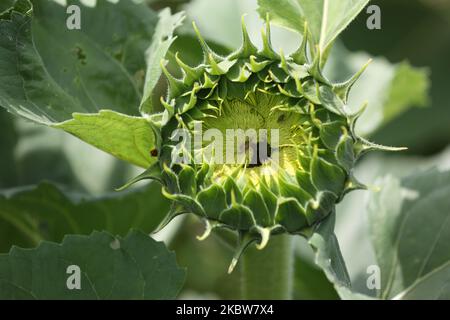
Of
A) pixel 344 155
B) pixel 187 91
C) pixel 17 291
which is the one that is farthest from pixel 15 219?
pixel 344 155

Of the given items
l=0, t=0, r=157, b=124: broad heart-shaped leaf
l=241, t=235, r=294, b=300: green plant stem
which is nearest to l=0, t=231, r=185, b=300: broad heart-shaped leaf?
l=241, t=235, r=294, b=300: green plant stem

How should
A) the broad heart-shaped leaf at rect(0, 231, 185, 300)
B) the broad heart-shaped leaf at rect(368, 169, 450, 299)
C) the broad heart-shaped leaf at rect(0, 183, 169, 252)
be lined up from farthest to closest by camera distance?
the broad heart-shaped leaf at rect(0, 183, 169, 252), the broad heart-shaped leaf at rect(368, 169, 450, 299), the broad heart-shaped leaf at rect(0, 231, 185, 300)

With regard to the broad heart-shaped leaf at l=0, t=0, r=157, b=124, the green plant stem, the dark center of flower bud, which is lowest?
the green plant stem

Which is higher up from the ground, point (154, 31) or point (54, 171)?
point (154, 31)

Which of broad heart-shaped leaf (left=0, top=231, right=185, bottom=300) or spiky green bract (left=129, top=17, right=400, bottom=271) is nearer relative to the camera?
spiky green bract (left=129, top=17, right=400, bottom=271)

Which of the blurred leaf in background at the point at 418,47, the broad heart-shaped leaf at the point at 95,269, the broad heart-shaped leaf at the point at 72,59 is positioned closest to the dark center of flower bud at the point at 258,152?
the broad heart-shaped leaf at the point at 95,269

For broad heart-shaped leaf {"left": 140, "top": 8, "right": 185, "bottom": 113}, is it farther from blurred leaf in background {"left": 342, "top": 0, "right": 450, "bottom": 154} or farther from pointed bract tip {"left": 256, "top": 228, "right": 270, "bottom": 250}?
blurred leaf in background {"left": 342, "top": 0, "right": 450, "bottom": 154}

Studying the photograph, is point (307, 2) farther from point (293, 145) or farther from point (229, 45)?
point (229, 45)
